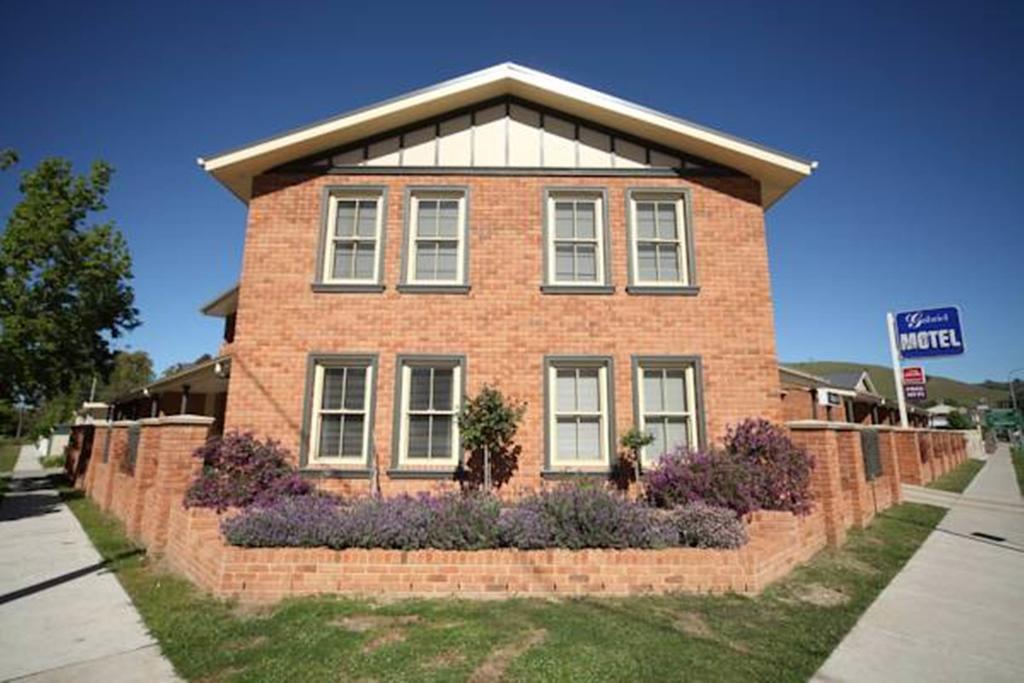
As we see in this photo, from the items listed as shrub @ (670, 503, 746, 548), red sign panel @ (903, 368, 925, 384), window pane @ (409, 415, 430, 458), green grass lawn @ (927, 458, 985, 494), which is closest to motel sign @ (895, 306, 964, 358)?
green grass lawn @ (927, 458, 985, 494)

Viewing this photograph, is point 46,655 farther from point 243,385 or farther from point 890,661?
point 890,661

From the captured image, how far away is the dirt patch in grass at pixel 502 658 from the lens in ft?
14.5

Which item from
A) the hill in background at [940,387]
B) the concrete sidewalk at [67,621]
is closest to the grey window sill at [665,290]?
the concrete sidewalk at [67,621]

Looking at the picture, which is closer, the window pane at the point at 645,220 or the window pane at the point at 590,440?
the window pane at the point at 590,440

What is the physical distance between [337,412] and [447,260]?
3708mm

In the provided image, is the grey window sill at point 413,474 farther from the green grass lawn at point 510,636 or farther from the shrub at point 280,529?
the green grass lawn at point 510,636

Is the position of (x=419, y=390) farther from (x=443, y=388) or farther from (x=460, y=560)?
(x=460, y=560)

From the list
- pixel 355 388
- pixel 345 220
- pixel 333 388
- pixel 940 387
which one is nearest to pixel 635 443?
pixel 355 388

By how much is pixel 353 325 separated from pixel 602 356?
16.1 feet

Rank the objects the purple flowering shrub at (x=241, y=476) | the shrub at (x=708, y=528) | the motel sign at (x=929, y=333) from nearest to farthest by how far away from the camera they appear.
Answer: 1. the shrub at (x=708, y=528)
2. the purple flowering shrub at (x=241, y=476)
3. the motel sign at (x=929, y=333)

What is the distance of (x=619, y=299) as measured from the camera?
10.9 meters

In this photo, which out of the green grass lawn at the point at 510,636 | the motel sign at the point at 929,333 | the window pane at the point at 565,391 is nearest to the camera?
the green grass lawn at the point at 510,636

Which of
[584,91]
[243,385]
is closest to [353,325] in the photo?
[243,385]

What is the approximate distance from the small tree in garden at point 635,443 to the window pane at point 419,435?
367cm
